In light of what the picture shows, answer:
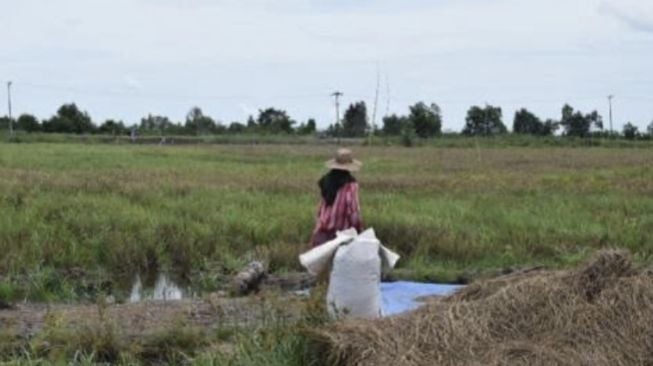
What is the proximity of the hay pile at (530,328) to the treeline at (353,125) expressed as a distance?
168 feet

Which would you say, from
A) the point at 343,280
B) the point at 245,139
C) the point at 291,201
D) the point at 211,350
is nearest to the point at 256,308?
the point at 343,280

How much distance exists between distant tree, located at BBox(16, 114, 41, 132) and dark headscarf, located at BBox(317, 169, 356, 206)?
56.3 meters

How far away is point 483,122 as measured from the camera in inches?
2768

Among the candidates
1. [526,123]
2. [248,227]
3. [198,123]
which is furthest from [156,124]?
[248,227]

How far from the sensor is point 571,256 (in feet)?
34.5

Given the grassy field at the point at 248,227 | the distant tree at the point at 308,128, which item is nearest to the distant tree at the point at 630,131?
the distant tree at the point at 308,128

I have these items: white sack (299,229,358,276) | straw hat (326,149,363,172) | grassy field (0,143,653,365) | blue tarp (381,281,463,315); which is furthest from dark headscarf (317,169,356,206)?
grassy field (0,143,653,365)

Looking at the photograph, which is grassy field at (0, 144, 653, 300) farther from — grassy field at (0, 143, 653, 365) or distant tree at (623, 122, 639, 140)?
distant tree at (623, 122, 639, 140)

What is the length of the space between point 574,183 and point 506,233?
754 centimetres

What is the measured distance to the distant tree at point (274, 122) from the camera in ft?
219

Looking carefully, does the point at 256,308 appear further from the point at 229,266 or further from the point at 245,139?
the point at 245,139

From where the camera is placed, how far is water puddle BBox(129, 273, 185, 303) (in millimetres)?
9086

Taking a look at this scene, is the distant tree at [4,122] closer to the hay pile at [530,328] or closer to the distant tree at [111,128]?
the distant tree at [111,128]

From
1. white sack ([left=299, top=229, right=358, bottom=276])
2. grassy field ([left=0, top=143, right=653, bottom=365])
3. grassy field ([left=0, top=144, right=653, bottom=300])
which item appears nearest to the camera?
white sack ([left=299, top=229, right=358, bottom=276])
